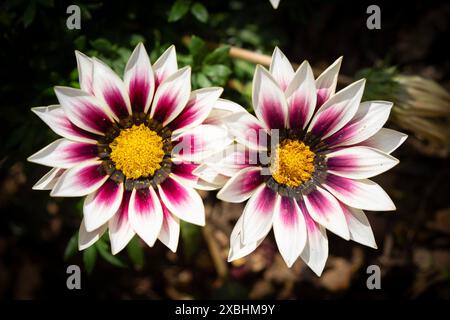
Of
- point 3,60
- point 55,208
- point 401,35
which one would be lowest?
point 55,208

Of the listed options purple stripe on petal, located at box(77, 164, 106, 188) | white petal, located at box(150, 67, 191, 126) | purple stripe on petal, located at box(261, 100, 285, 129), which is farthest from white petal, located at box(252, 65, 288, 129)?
purple stripe on petal, located at box(77, 164, 106, 188)

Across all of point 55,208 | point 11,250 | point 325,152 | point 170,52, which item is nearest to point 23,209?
point 55,208

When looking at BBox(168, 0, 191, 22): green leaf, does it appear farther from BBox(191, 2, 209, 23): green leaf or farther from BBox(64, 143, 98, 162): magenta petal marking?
BBox(64, 143, 98, 162): magenta petal marking

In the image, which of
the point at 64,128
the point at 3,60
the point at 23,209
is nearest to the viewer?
the point at 64,128

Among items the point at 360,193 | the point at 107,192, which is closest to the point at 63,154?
the point at 107,192

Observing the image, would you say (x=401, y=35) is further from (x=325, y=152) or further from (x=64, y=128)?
(x=64, y=128)

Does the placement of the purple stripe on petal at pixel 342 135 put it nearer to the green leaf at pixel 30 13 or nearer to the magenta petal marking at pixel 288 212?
Answer: the magenta petal marking at pixel 288 212
